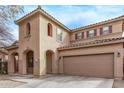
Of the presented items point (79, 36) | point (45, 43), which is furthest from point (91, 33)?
point (45, 43)

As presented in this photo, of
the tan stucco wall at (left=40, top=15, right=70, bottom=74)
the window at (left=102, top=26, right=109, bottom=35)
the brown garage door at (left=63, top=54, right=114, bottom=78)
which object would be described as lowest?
the brown garage door at (left=63, top=54, right=114, bottom=78)

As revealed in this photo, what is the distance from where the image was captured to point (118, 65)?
37.3ft

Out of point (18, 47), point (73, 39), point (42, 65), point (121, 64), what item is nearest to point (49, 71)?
point (42, 65)

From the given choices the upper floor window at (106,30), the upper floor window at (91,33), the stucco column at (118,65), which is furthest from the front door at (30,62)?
the upper floor window at (106,30)

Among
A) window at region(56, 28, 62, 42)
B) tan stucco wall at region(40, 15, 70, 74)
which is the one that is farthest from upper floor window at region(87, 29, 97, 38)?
tan stucco wall at region(40, 15, 70, 74)

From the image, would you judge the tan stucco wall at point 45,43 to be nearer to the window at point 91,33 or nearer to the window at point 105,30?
the window at point 91,33

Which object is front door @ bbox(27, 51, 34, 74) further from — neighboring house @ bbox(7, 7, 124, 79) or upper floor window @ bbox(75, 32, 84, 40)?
upper floor window @ bbox(75, 32, 84, 40)

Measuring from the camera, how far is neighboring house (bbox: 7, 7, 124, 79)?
39.4ft

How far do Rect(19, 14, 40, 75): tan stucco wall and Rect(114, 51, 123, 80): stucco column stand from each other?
6.71 m

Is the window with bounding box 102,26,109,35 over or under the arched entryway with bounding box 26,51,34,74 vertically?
over

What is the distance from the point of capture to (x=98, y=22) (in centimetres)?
1728

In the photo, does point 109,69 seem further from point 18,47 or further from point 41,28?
point 18,47

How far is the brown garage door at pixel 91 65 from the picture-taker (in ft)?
39.7

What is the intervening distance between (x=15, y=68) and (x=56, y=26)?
7.81 meters
